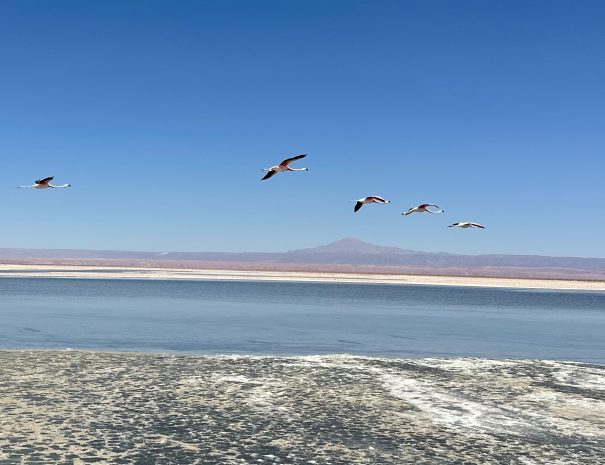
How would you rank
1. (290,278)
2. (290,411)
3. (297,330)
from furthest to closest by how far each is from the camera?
(290,278), (297,330), (290,411)

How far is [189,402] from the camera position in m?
14.7

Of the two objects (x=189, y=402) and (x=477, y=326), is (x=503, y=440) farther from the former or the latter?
(x=477, y=326)

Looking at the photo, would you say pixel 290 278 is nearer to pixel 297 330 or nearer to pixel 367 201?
pixel 297 330

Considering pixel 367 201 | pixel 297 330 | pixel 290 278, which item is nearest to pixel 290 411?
pixel 367 201

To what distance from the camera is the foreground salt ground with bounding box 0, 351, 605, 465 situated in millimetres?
11094

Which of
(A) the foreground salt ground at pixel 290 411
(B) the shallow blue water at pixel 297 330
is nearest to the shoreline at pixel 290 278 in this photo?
(B) the shallow blue water at pixel 297 330

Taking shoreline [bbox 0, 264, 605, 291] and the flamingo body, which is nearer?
the flamingo body

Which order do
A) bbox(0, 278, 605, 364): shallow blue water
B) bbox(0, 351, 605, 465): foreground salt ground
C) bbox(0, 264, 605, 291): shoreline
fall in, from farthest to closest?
1. bbox(0, 264, 605, 291): shoreline
2. bbox(0, 278, 605, 364): shallow blue water
3. bbox(0, 351, 605, 465): foreground salt ground

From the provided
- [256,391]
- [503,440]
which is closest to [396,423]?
[503,440]

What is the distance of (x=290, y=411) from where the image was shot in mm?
14109

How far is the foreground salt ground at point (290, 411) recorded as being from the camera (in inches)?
437

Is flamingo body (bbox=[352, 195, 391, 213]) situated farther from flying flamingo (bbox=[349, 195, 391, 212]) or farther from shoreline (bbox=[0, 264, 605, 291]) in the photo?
shoreline (bbox=[0, 264, 605, 291])

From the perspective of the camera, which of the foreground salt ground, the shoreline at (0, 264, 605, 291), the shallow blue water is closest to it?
the foreground salt ground

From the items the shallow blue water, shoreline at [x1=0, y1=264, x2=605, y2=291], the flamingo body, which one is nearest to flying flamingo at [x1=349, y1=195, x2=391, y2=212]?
the flamingo body
